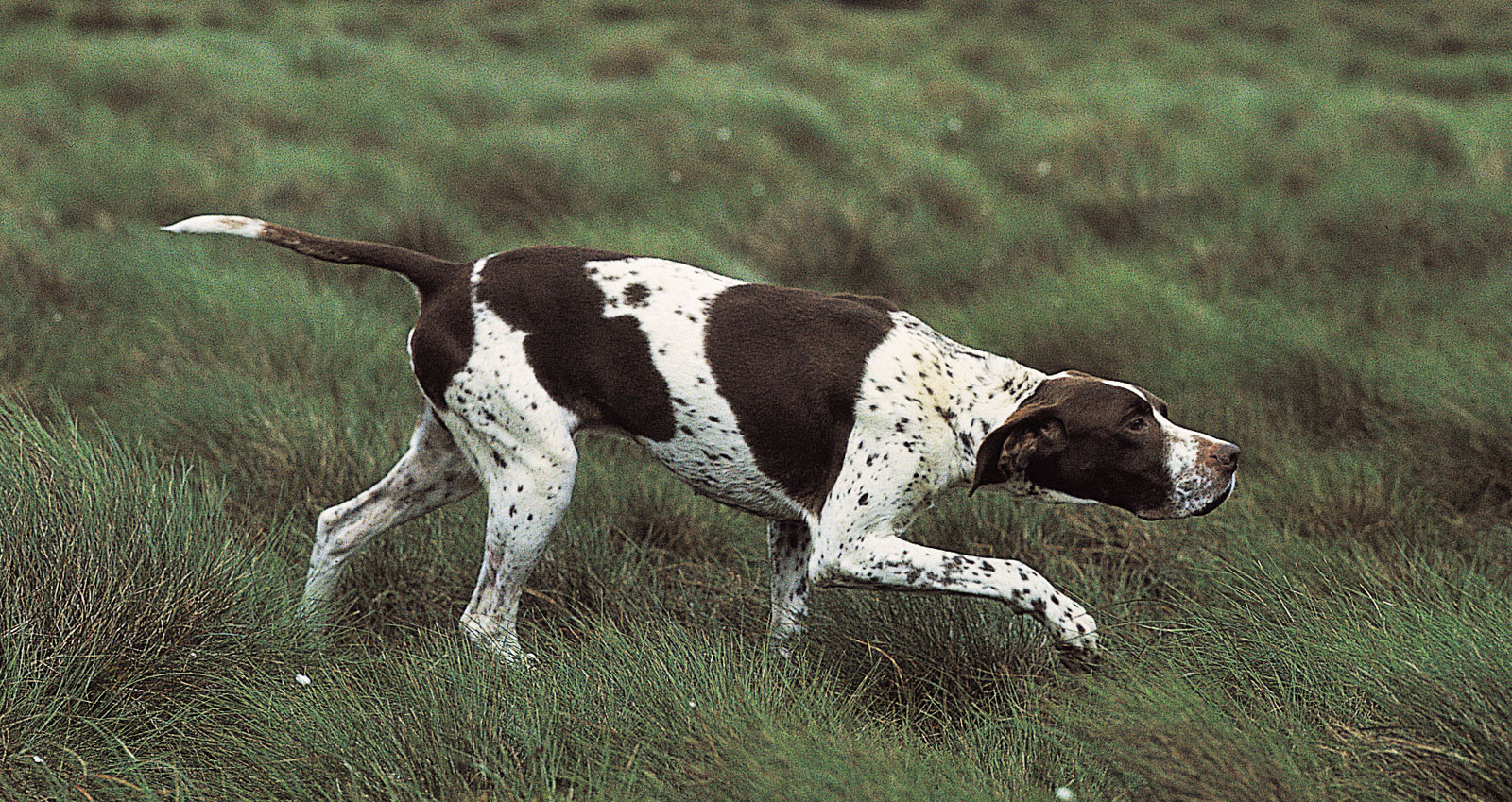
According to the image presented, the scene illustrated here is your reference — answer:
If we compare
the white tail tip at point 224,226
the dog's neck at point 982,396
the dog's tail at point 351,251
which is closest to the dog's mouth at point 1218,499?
the dog's neck at point 982,396

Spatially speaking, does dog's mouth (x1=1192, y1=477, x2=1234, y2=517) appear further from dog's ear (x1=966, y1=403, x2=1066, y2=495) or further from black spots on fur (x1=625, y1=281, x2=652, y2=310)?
black spots on fur (x1=625, y1=281, x2=652, y2=310)

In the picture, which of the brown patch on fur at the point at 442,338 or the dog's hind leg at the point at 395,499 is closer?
the brown patch on fur at the point at 442,338

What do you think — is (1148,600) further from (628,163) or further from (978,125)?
(978,125)

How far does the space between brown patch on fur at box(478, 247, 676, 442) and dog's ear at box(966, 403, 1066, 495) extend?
79 centimetres

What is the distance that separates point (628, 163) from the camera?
8.71 m

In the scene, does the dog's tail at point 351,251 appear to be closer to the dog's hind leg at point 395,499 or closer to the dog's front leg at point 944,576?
the dog's hind leg at point 395,499

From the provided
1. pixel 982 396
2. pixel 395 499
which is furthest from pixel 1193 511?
pixel 395 499

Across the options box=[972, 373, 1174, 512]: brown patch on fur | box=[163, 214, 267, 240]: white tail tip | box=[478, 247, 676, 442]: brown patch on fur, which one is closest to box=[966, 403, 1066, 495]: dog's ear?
box=[972, 373, 1174, 512]: brown patch on fur

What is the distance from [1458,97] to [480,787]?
44.2 ft

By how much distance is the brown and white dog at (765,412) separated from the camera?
331cm

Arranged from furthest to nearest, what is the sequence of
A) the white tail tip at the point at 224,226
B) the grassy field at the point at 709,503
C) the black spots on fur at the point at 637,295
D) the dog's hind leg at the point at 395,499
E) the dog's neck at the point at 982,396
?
the dog's hind leg at the point at 395,499, the white tail tip at the point at 224,226, the black spots on fur at the point at 637,295, the dog's neck at the point at 982,396, the grassy field at the point at 709,503

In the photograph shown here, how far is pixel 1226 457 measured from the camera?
332 cm

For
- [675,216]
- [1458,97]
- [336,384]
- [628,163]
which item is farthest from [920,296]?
[1458,97]

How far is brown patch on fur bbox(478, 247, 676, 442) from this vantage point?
136 inches
